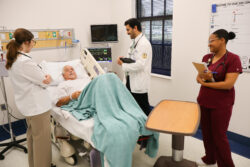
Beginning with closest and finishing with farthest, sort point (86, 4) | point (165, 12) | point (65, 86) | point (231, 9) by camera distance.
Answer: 1. point (231, 9)
2. point (65, 86)
3. point (165, 12)
4. point (86, 4)

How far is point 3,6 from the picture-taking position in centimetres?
272

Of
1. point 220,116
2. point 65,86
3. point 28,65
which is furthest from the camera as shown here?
point 65,86

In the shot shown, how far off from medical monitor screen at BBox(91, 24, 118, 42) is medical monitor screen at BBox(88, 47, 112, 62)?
21 centimetres

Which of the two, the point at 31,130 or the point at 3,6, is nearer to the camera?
the point at 31,130

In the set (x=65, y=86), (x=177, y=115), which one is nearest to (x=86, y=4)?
(x=65, y=86)

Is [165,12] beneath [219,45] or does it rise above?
above

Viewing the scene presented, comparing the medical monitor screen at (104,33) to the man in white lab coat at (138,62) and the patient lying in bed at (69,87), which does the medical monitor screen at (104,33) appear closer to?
the patient lying in bed at (69,87)

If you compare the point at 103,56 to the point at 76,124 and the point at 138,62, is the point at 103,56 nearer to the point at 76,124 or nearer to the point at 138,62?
the point at 138,62

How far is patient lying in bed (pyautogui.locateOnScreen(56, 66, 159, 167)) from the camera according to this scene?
1542 mm

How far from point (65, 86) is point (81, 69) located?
1.69 ft

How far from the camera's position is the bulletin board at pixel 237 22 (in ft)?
7.16

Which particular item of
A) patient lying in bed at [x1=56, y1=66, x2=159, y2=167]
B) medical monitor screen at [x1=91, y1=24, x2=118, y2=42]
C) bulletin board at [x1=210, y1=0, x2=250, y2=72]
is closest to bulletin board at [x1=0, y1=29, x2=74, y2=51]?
medical monitor screen at [x1=91, y1=24, x2=118, y2=42]

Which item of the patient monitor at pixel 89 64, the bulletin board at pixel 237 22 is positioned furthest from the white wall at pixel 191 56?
the patient monitor at pixel 89 64

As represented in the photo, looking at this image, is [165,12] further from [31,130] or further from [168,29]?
[31,130]
